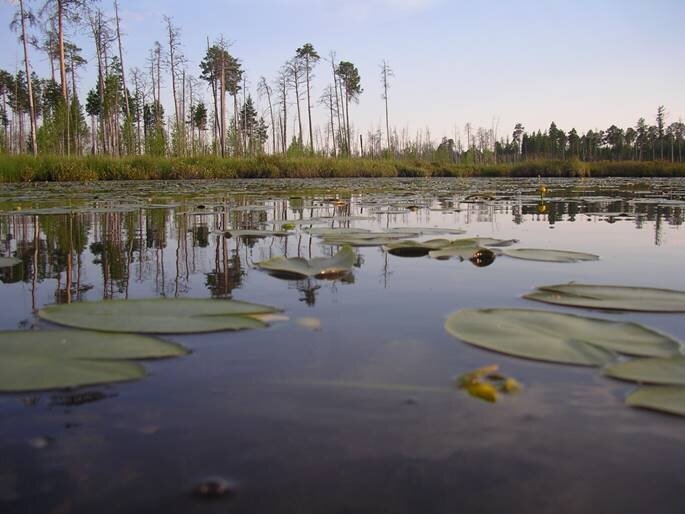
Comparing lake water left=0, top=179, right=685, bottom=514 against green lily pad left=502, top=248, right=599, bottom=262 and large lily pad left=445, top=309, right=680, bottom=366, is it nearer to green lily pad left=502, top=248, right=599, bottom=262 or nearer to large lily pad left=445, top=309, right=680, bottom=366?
large lily pad left=445, top=309, right=680, bottom=366

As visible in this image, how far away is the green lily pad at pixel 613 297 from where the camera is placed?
49.8 inches

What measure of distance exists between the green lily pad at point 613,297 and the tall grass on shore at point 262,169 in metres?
13.7

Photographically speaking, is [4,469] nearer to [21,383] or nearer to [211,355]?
[21,383]

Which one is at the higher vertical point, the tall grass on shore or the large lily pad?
the tall grass on shore

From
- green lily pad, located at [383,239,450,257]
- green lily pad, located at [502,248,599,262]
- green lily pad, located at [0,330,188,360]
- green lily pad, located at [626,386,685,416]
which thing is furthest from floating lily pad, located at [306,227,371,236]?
green lily pad, located at [626,386,685,416]

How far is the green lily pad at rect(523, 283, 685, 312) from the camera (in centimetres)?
126

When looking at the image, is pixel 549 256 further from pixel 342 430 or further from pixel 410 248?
pixel 342 430

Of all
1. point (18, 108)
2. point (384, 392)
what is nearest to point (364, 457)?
point (384, 392)

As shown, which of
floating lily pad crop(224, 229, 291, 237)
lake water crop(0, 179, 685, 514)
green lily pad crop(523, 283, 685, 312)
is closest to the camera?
lake water crop(0, 179, 685, 514)

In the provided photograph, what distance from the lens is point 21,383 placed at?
0.77 meters

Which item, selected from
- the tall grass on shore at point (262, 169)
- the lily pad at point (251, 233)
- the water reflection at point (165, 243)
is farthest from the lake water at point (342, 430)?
the tall grass on shore at point (262, 169)

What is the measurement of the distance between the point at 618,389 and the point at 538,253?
137 centimetres

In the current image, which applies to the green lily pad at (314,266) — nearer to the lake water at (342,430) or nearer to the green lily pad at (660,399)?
the lake water at (342,430)

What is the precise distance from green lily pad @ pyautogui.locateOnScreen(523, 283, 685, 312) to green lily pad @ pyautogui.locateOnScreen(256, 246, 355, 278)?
1.98 ft
